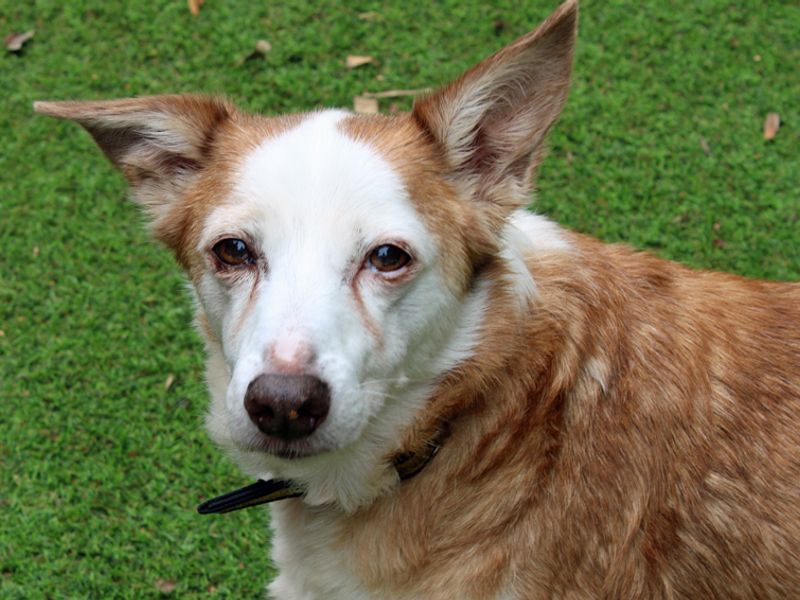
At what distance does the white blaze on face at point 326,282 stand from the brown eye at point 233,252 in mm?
30

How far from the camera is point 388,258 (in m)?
2.70

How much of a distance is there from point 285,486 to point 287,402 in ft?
2.65

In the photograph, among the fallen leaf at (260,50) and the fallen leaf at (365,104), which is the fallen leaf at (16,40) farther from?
the fallen leaf at (365,104)

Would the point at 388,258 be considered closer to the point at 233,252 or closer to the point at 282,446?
the point at 233,252

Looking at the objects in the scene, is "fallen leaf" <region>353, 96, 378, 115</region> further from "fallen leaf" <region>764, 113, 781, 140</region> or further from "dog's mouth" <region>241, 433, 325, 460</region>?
"dog's mouth" <region>241, 433, 325, 460</region>

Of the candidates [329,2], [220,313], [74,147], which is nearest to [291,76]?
[329,2]

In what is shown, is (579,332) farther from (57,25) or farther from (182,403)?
(57,25)

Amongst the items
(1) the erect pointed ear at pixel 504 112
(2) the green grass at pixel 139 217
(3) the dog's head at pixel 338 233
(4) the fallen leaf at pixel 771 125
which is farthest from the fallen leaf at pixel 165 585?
(4) the fallen leaf at pixel 771 125

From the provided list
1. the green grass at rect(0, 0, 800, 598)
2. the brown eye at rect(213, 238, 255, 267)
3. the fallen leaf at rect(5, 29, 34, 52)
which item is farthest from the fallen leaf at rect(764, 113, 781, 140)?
the fallen leaf at rect(5, 29, 34, 52)

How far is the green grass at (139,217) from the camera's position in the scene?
4.19 m

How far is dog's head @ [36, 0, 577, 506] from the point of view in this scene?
251cm

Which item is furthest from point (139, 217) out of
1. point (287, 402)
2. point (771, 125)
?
point (771, 125)

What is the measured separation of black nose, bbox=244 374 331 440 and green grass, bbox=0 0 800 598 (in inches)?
74.4

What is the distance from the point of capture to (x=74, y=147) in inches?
209
